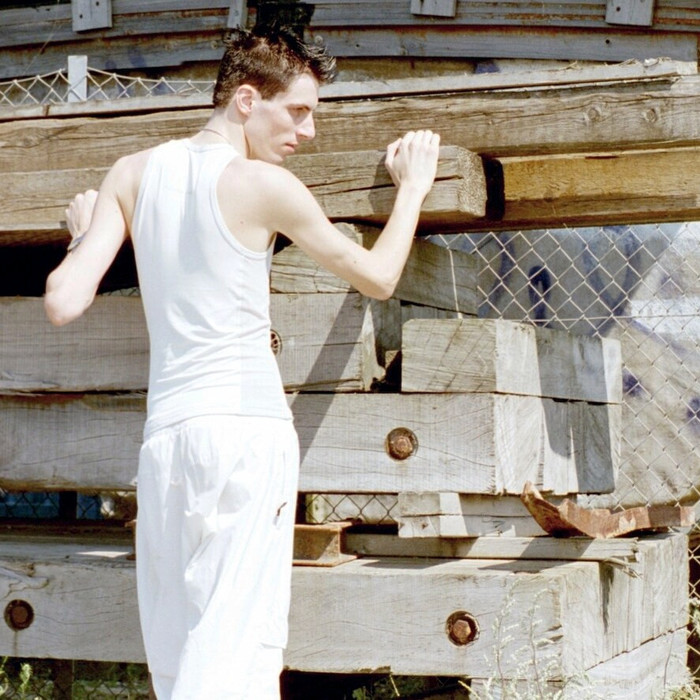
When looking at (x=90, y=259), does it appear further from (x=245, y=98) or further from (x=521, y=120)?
(x=521, y=120)

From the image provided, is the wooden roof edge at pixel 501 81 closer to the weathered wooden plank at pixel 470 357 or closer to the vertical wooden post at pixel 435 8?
the weathered wooden plank at pixel 470 357

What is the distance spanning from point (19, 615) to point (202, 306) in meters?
1.55

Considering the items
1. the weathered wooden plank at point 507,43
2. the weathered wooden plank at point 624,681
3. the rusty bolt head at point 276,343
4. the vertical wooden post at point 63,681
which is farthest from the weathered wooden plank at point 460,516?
the weathered wooden plank at point 507,43

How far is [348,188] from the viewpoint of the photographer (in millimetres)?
3816

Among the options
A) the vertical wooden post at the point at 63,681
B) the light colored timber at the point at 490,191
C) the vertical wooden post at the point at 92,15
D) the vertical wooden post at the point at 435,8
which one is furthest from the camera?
the vertical wooden post at the point at 92,15

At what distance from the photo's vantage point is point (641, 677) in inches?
172

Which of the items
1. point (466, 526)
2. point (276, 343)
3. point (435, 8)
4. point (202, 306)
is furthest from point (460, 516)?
point (435, 8)

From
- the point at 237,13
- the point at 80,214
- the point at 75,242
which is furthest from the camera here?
the point at 237,13

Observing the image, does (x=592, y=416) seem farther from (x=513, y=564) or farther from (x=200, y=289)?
(x=200, y=289)

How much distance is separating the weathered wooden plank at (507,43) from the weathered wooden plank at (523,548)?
194 inches

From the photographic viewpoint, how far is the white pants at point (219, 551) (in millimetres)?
2977

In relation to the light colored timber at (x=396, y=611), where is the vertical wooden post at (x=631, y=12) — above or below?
above

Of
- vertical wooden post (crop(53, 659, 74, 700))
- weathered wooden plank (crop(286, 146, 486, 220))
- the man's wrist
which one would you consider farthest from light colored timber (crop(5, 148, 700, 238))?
vertical wooden post (crop(53, 659, 74, 700))

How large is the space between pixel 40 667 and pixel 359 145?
369 cm
